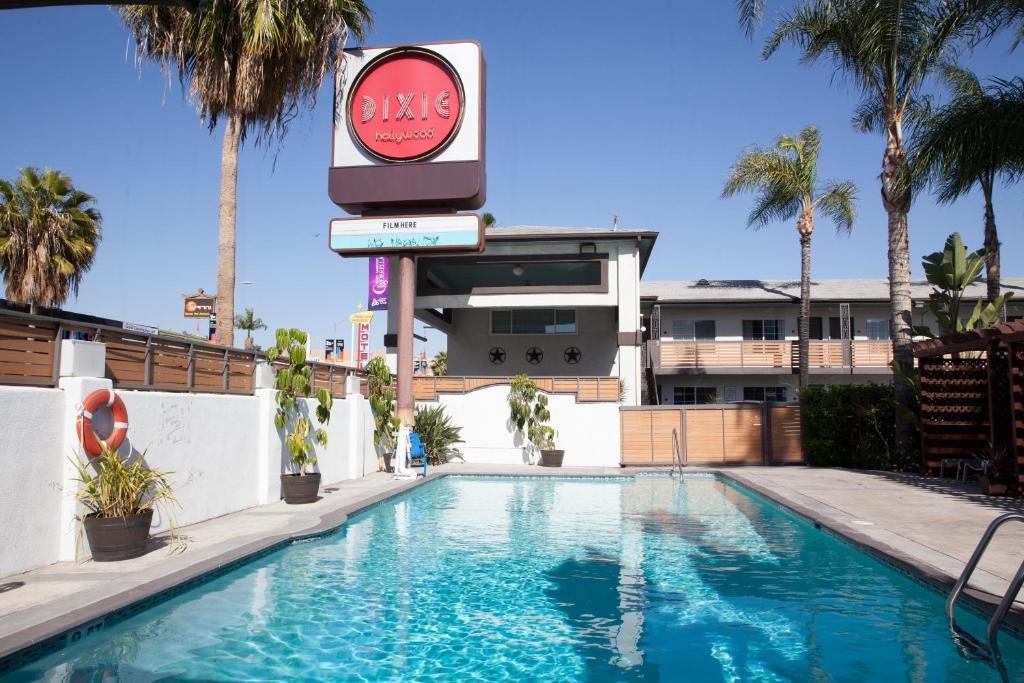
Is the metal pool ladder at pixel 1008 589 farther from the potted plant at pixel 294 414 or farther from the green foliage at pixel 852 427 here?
the green foliage at pixel 852 427

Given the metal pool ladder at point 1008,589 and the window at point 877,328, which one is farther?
the window at point 877,328

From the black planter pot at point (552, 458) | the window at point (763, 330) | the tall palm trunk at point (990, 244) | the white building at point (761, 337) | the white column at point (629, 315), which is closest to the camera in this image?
the tall palm trunk at point (990, 244)

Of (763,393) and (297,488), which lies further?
(763,393)

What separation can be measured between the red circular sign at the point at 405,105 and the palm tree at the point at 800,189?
1192 cm

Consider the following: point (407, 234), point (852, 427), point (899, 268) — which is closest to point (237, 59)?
point (407, 234)

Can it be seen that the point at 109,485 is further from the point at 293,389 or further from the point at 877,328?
the point at 877,328

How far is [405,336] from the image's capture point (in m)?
19.0

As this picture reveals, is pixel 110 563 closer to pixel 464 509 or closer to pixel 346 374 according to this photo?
pixel 464 509

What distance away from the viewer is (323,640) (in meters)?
6.12

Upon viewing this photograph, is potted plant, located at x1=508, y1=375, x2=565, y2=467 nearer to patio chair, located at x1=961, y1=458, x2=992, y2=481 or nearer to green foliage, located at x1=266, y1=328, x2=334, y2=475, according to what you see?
green foliage, located at x1=266, y1=328, x2=334, y2=475

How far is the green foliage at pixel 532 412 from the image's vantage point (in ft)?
68.8

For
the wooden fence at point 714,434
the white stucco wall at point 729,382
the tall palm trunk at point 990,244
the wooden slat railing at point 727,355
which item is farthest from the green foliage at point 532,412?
the tall palm trunk at point 990,244

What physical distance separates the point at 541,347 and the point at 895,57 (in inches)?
625

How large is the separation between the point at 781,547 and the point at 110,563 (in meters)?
8.36
